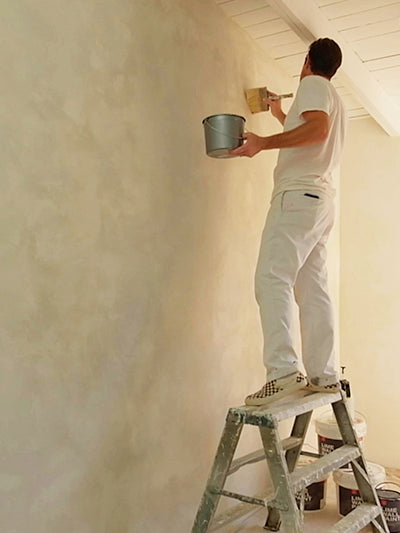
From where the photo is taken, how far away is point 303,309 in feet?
7.86

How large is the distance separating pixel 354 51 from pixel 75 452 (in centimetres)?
238

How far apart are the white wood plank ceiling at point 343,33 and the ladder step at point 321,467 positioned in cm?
184

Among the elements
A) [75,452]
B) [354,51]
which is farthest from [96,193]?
[354,51]

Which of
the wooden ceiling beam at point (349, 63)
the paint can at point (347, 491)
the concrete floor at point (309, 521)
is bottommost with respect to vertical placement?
the concrete floor at point (309, 521)

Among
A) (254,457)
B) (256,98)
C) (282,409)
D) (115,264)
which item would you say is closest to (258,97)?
(256,98)

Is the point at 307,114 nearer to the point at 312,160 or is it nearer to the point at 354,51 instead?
the point at 312,160

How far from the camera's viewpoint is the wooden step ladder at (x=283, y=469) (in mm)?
1736

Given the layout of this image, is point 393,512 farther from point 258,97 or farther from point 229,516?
point 258,97

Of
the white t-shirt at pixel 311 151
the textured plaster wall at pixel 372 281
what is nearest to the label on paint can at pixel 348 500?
the textured plaster wall at pixel 372 281

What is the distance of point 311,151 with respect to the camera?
7.28ft

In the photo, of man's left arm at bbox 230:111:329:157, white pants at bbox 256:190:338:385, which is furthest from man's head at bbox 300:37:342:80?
white pants at bbox 256:190:338:385

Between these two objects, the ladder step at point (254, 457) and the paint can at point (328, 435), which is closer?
the ladder step at point (254, 457)

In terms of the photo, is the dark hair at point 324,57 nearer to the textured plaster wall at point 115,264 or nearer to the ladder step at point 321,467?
the textured plaster wall at point 115,264

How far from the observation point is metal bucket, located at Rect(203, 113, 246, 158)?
6.86 ft
